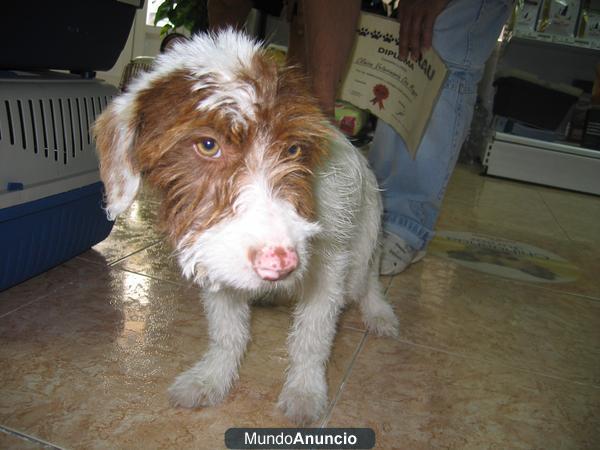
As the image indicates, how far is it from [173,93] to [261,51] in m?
0.25

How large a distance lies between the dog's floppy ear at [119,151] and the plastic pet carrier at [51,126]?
578 mm

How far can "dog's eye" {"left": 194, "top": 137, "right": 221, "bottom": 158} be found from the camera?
107cm

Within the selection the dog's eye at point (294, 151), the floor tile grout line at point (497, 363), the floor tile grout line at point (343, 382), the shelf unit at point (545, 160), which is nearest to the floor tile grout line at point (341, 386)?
the floor tile grout line at point (343, 382)

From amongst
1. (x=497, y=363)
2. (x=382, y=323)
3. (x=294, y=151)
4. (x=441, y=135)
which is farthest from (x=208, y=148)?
(x=441, y=135)

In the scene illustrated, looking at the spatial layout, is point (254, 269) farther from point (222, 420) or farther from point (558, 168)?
point (558, 168)

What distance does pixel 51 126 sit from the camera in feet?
5.86

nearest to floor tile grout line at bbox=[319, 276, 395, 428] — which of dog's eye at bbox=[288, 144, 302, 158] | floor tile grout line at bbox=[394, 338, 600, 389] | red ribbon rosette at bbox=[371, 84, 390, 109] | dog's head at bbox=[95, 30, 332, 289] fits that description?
floor tile grout line at bbox=[394, 338, 600, 389]

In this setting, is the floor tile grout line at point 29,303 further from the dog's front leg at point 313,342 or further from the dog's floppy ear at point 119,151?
the dog's front leg at point 313,342

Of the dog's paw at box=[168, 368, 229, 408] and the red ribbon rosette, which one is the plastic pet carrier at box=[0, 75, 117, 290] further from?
the red ribbon rosette

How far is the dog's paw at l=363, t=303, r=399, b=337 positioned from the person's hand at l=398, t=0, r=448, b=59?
104 cm

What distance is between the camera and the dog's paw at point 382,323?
197 centimetres

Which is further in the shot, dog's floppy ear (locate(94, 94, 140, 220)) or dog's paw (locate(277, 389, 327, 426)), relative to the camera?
dog's paw (locate(277, 389, 327, 426))

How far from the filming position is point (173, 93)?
1129 millimetres

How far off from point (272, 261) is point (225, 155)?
0.26m
